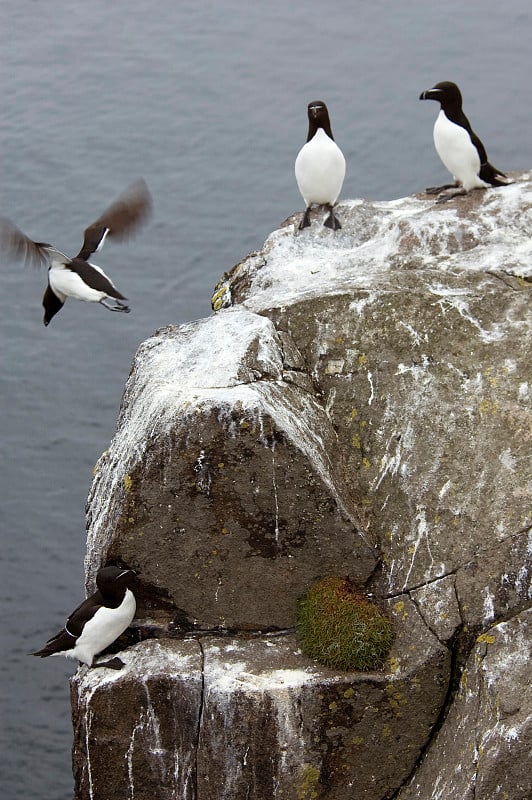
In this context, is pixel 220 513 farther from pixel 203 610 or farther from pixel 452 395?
pixel 452 395

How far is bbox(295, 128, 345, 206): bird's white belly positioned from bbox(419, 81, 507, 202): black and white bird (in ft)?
2.28

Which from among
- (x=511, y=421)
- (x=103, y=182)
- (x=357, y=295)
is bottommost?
(x=103, y=182)

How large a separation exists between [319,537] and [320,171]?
333 cm

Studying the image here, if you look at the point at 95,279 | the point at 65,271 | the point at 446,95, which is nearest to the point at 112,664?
the point at 95,279

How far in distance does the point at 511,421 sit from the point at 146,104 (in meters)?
14.7

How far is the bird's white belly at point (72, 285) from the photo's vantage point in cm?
800

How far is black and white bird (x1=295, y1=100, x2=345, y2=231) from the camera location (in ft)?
28.7

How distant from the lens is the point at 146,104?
20.0 metres

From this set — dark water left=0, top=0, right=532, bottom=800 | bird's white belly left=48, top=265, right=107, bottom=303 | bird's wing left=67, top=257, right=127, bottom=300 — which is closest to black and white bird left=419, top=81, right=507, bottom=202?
bird's wing left=67, top=257, right=127, bottom=300

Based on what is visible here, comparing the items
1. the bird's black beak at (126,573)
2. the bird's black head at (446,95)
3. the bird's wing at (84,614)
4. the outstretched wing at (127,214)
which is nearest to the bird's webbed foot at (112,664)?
the bird's wing at (84,614)

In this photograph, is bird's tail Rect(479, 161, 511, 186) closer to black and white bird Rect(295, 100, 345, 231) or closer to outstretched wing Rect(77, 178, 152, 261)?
black and white bird Rect(295, 100, 345, 231)

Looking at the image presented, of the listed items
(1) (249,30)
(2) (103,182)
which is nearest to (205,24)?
(1) (249,30)

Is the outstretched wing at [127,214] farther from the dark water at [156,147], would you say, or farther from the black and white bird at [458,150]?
the dark water at [156,147]

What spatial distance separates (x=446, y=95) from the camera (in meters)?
8.91
